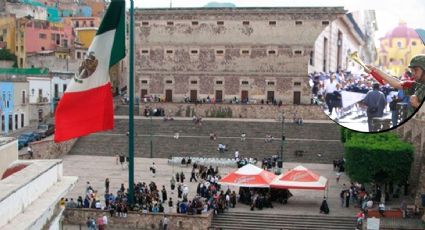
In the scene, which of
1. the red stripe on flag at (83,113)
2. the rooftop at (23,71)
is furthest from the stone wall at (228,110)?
the red stripe on flag at (83,113)

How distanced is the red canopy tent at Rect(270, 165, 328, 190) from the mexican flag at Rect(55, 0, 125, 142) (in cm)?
887

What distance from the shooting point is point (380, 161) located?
25688mm

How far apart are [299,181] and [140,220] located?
5.83m

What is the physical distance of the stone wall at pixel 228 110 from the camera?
49.4 meters

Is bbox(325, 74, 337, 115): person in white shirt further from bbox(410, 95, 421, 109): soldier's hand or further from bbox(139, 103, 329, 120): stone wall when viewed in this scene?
bbox(139, 103, 329, 120): stone wall

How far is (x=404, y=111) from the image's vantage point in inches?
267

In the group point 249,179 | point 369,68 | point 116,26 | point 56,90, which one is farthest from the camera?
point 56,90

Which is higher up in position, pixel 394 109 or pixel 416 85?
pixel 416 85

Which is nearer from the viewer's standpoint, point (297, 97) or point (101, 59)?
point (101, 59)

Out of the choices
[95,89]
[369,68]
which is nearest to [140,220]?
[95,89]

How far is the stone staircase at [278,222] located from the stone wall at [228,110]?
25.7 metres

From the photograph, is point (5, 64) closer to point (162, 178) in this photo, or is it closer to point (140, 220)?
point (162, 178)

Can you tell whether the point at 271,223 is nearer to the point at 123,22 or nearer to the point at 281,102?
the point at 123,22

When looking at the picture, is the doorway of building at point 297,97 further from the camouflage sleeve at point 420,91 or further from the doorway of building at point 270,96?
the camouflage sleeve at point 420,91
